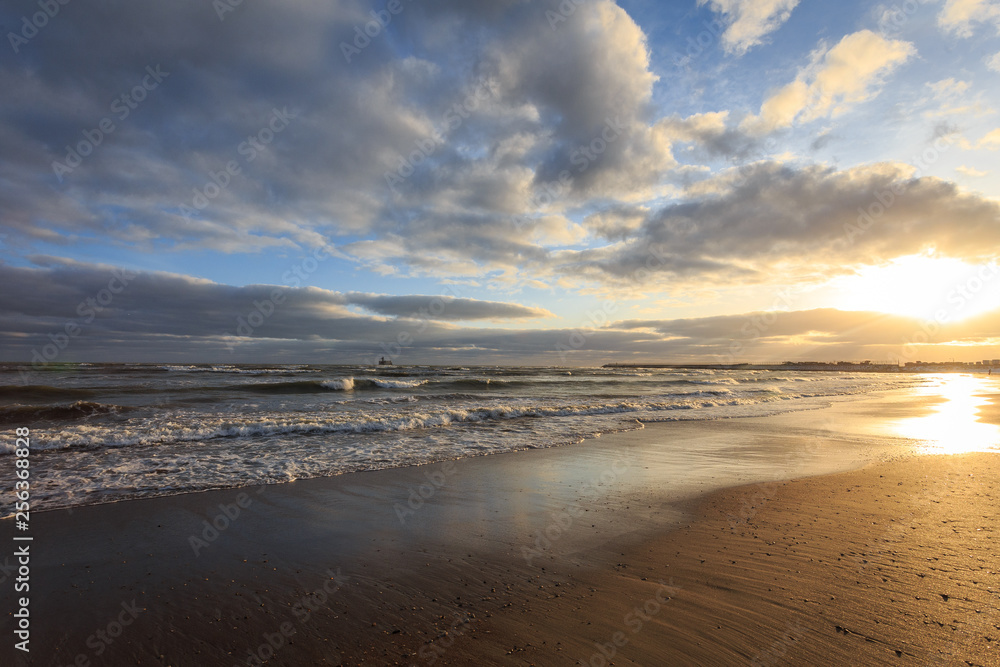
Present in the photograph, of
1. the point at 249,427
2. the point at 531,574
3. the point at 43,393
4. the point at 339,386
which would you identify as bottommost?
the point at 339,386

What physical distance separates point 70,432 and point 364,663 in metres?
14.3

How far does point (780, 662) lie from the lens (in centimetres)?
300

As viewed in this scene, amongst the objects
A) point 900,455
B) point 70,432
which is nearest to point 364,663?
point 900,455

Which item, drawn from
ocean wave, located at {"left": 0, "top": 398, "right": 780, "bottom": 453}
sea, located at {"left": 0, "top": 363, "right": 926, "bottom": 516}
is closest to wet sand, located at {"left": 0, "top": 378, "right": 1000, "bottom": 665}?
sea, located at {"left": 0, "top": 363, "right": 926, "bottom": 516}

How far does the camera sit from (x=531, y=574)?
4.36 m

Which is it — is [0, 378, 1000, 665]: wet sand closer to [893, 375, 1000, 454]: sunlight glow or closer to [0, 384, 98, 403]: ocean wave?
[893, 375, 1000, 454]: sunlight glow

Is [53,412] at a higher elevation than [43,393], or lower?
higher

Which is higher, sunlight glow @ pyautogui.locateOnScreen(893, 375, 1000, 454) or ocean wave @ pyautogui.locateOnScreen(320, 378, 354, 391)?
sunlight glow @ pyautogui.locateOnScreen(893, 375, 1000, 454)

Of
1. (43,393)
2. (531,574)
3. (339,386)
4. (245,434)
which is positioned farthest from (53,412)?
(531,574)

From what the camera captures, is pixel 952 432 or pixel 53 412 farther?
pixel 53 412

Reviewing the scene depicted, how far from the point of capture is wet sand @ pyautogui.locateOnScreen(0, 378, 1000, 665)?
321 cm

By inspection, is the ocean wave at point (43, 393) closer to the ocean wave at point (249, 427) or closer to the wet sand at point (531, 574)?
the ocean wave at point (249, 427)

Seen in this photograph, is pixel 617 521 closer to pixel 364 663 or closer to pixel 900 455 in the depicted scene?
pixel 364 663

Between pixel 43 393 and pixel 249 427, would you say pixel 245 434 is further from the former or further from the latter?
pixel 43 393
